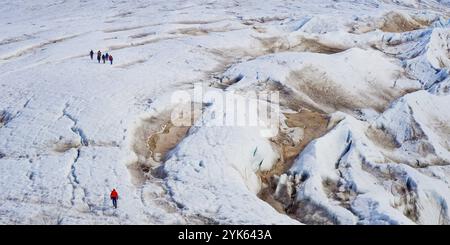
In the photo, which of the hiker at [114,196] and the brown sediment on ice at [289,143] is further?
the brown sediment on ice at [289,143]

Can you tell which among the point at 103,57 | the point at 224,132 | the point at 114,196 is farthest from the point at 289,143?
the point at 103,57

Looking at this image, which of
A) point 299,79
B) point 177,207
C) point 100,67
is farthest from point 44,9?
point 177,207

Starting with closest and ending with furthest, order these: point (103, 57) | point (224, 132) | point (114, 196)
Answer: point (114, 196) < point (224, 132) < point (103, 57)

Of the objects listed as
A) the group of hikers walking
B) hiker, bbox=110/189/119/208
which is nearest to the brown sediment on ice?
hiker, bbox=110/189/119/208

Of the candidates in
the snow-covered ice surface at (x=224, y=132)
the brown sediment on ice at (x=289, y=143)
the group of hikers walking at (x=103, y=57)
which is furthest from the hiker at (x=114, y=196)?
the group of hikers walking at (x=103, y=57)

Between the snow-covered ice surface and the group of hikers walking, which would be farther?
the group of hikers walking

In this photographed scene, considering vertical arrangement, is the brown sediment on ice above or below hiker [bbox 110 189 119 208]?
below

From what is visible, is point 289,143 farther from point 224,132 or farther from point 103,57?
point 103,57

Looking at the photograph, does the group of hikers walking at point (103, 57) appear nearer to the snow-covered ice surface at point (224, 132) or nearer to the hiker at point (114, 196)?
the snow-covered ice surface at point (224, 132)

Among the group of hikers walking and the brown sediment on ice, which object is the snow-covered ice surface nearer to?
the brown sediment on ice
